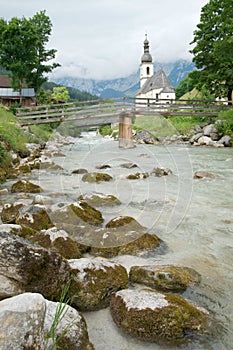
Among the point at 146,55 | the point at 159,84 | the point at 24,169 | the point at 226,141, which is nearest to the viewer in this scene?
the point at 24,169

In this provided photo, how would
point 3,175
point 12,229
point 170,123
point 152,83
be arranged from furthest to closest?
point 152,83 < point 170,123 < point 3,175 < point 12,229

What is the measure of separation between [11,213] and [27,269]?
2986 mm

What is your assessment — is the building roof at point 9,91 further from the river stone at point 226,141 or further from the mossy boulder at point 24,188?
the mossy boulder at point 24,188

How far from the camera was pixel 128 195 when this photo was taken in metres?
8.50

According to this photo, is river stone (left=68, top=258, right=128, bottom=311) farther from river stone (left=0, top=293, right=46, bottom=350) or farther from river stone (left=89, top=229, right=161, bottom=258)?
river stone (left=0, top=293, right=46, bottom=350)

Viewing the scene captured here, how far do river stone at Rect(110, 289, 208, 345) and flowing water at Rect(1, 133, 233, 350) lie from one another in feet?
0.29

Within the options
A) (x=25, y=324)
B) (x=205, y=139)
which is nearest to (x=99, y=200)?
(x=25, y=324)

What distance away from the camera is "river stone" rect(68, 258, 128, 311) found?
10.5 ft

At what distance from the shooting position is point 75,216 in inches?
214

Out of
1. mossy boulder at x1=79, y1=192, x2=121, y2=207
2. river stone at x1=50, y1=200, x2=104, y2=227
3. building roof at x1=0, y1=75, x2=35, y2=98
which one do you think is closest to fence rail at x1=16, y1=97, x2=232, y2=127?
mossy boulder at x1=79, y1=192, x2=121, y2=207

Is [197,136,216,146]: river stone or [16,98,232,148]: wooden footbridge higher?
[16,98,232,148]: wooden footbridge

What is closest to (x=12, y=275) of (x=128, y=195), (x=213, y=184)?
(x=128, y=195)

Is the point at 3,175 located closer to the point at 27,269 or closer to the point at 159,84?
the point at 27,269

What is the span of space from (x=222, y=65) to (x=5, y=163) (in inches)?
916
